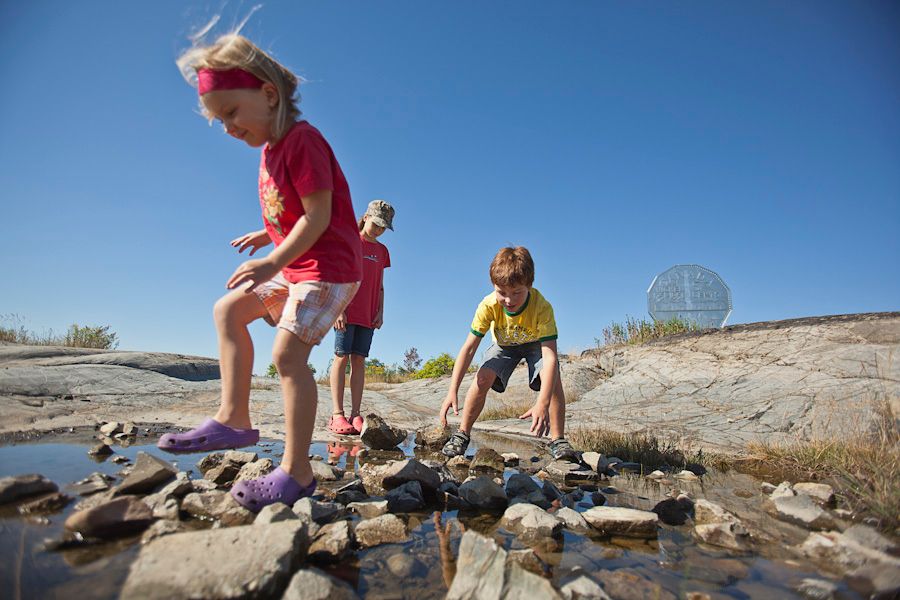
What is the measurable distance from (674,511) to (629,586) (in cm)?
94

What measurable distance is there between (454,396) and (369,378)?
11450 millimetres

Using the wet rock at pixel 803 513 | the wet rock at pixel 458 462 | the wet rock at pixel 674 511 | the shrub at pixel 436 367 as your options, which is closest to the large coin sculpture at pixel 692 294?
the shrub at pixel 436 367

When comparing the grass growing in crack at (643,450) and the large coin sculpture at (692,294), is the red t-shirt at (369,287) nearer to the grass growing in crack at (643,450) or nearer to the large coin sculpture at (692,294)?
the grass growing in crack at (643,450)

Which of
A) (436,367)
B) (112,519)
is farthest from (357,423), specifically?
(436,367)

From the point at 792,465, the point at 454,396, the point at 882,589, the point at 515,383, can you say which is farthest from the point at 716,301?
the point at 882,589

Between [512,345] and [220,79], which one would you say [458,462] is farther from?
[220,79]

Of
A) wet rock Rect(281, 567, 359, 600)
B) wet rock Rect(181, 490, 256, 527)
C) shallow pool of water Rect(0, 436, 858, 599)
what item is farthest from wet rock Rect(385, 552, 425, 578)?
wet rock Rect(181, 490, 256, 527)

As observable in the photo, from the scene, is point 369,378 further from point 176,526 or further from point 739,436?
point 176,526

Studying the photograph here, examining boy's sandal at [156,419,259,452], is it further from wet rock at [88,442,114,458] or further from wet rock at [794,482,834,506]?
wet rock at [794,482,834,506]

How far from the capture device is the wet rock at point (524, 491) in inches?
96.2

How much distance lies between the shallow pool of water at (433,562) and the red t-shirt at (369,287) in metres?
2.49

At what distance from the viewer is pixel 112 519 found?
1.61 metres

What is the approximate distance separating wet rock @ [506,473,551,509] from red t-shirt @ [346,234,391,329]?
231cm

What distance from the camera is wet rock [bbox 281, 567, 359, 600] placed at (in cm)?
121
